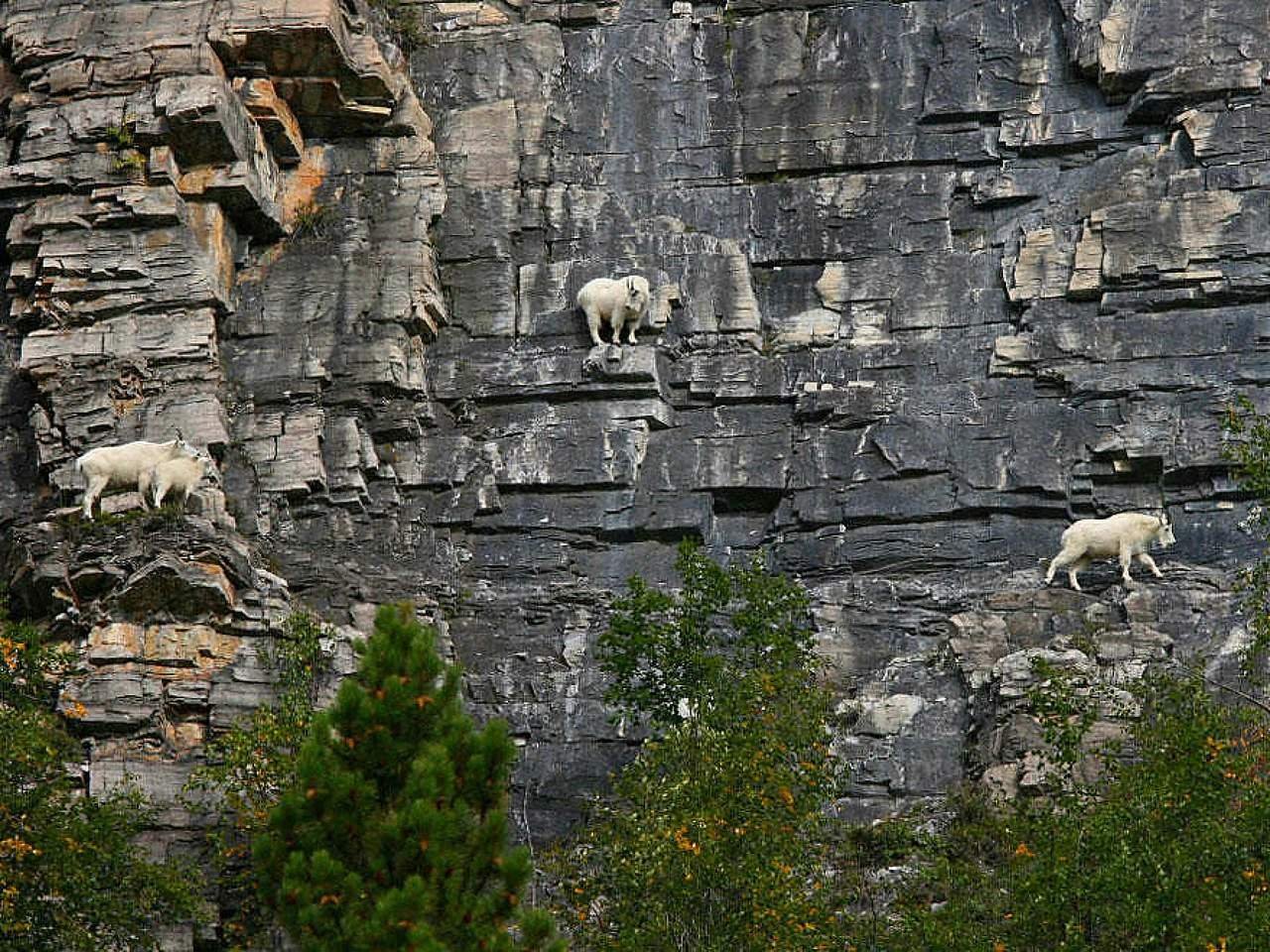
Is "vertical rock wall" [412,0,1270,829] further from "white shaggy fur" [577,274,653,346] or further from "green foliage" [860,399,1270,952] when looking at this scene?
"green foliage" [860,399,1270,952]

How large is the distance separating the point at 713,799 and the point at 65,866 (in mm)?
7749

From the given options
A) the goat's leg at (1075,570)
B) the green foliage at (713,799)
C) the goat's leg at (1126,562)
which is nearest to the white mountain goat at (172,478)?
the green foliage at (713,799)

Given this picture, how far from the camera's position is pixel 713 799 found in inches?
1131

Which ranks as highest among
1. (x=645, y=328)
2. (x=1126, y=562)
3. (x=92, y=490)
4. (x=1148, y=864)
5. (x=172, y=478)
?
(x=645, y=328)

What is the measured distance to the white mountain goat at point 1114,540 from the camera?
121ft

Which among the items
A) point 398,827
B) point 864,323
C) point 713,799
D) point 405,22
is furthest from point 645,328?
point 398,827

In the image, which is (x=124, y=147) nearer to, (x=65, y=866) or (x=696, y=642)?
(x=696, y=642)

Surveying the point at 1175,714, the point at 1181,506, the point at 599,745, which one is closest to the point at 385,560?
the point at 599,745

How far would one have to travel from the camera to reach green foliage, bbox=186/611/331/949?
3038cm

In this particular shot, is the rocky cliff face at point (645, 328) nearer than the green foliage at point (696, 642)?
No

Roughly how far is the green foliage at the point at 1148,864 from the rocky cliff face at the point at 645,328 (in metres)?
6.46

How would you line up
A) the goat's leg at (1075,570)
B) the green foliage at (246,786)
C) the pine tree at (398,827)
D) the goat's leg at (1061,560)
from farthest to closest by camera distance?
the goat's leg at (1075,570), the goat's leg at (1061,560), the green foliage at (246,786), the pine tree at (398,827)

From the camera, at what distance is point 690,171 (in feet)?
149

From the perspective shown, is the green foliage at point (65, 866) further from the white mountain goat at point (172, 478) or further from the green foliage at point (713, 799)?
the white mountain goat at point (172, 478)
